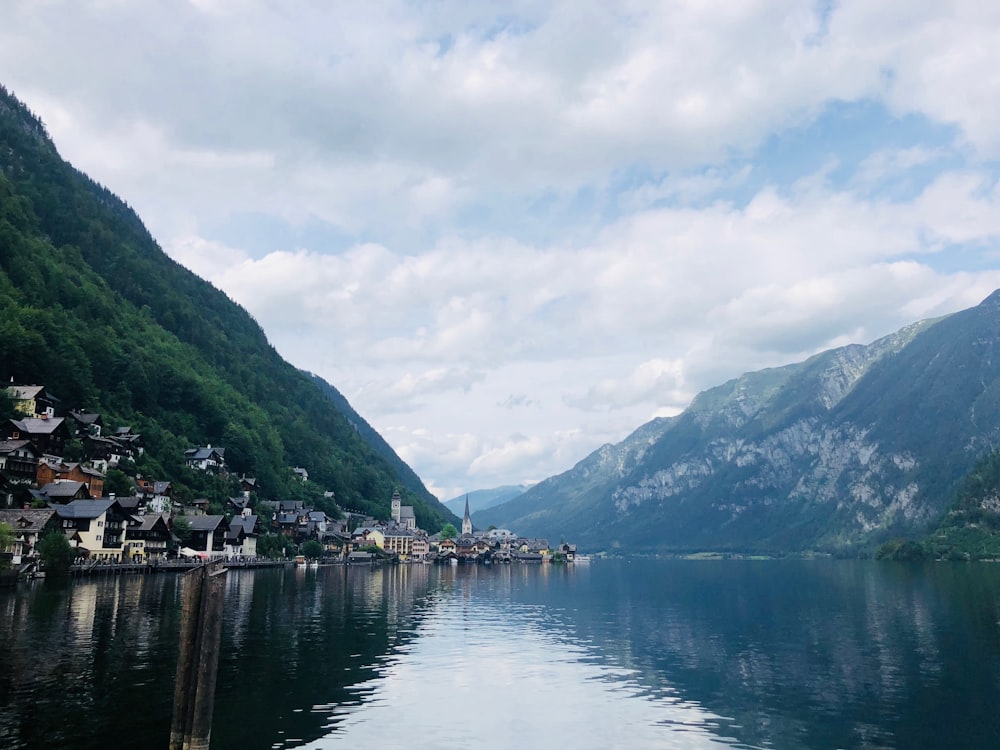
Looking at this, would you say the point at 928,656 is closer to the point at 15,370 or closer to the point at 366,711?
the point at 366,711

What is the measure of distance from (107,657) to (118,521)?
273 ft

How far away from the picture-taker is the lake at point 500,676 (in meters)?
30.5

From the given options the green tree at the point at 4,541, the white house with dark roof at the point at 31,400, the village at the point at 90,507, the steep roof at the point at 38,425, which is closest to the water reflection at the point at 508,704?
the green tree at the point at 4,541

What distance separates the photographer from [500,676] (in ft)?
143

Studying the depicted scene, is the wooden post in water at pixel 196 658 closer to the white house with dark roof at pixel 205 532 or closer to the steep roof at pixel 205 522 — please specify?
the white house with dark roof at pixel 205 532

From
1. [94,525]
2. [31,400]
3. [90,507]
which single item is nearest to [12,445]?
[90,507]

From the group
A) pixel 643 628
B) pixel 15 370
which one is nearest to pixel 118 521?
pixel 15 370

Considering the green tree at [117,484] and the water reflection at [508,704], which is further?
the green tree at [117,484]

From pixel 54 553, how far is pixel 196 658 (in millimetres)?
81077

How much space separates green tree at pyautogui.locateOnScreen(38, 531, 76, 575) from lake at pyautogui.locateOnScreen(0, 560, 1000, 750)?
9.99m

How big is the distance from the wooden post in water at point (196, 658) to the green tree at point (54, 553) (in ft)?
261

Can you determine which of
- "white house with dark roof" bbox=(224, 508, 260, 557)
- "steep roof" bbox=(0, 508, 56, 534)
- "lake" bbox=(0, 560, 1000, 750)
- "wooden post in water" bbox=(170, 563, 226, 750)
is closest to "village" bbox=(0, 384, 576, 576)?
"steep roof" bbox=(0, 508, 56, 534)

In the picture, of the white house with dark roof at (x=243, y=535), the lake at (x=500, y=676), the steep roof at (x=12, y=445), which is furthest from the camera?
the white house with dark roof at (x=243, y=535)

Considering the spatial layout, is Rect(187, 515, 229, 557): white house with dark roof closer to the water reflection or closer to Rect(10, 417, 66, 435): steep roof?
Rect(10, 417, 66, 435): steep roof
